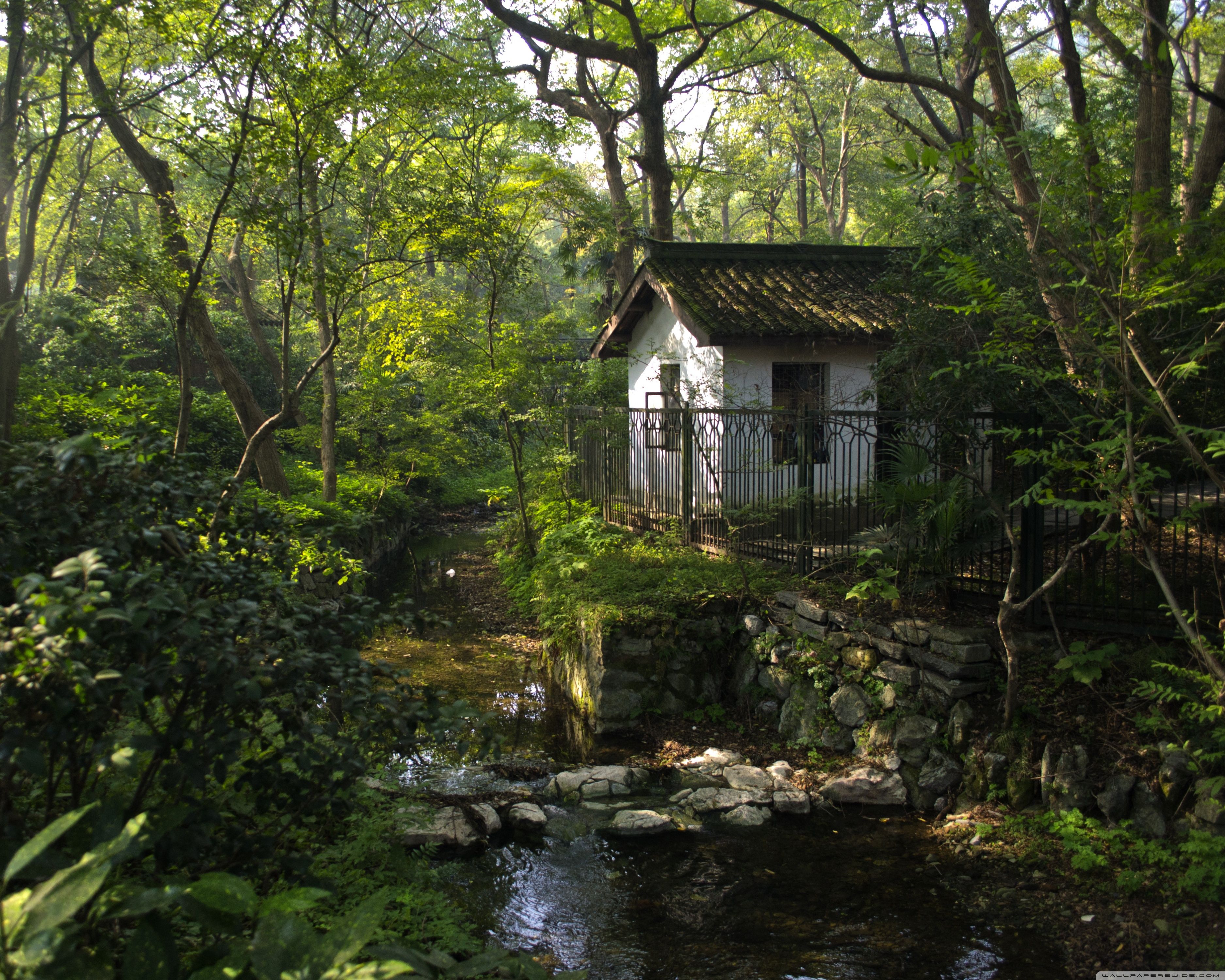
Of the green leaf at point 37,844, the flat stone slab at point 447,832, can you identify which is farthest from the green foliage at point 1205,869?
the green leaf at point 37,844

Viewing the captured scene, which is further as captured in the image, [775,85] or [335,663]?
[775,85]

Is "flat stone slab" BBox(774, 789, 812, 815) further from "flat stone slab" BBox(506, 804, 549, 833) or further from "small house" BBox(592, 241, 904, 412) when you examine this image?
"small house" BBox(592, 241, 904, 412)

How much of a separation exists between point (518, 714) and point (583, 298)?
996 inches

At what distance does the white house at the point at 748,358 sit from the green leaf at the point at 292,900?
21.6 feet

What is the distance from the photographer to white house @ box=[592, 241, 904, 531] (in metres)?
9.41

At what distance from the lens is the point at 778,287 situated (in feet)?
40.5

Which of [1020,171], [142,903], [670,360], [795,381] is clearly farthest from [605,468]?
[142,903]

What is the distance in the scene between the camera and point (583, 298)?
105 ft

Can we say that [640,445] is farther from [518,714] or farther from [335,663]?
[335,663]

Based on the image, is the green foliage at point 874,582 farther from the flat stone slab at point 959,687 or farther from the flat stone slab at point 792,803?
the flat stone slab at point 792,803

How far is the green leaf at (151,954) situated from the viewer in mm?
2049

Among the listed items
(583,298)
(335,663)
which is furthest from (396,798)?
(583,298)

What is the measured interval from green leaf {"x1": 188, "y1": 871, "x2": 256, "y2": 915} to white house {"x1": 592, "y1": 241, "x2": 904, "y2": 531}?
6916mm

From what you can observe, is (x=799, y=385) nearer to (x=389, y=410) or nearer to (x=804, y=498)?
(x=804, y=498)
